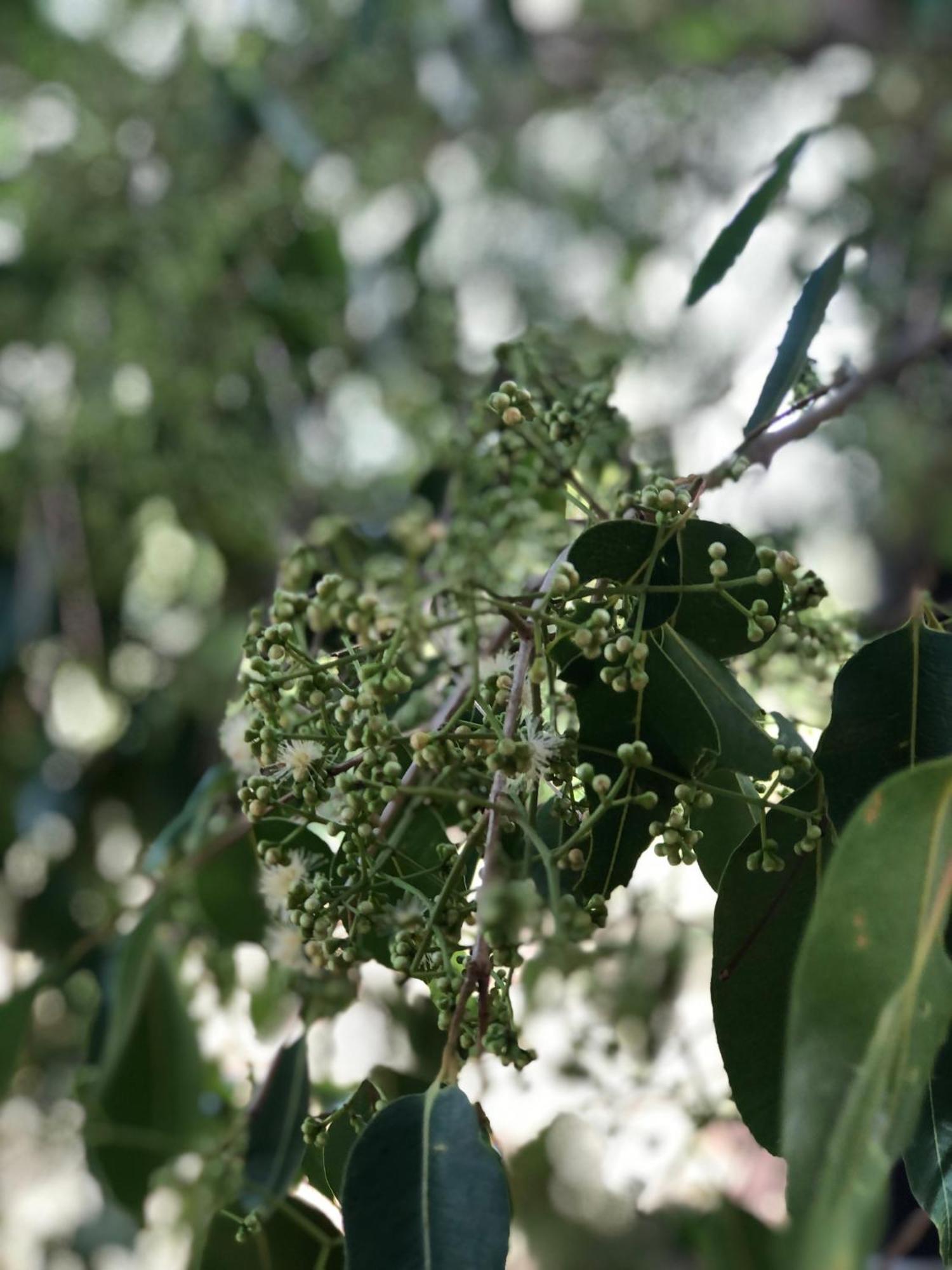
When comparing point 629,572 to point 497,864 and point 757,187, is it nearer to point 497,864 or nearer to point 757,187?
point 497,864

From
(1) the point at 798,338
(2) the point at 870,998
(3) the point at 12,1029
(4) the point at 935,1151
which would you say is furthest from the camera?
(3) the point at 12,1029

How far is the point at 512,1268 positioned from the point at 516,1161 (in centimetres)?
57

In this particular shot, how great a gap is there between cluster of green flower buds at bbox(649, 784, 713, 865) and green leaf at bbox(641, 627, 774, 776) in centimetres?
2

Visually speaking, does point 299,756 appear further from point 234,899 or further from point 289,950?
point 234,899

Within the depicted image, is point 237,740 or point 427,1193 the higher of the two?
point 237,740

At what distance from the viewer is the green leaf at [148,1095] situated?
3.33ft

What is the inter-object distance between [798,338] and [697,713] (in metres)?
0.22

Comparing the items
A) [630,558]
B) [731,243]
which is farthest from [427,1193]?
[731,243]

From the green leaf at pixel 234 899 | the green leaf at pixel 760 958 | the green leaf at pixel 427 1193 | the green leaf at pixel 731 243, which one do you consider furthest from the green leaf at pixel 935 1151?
the green leaf at pixel 234 899

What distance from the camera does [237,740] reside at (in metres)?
0.59

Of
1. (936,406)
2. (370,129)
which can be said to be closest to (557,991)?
(936,406)

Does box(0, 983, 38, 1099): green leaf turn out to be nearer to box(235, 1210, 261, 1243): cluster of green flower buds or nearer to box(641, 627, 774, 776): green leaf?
box(235, 1210, 261, 1243): cluster of green flower buds

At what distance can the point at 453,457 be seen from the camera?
829 millimetres

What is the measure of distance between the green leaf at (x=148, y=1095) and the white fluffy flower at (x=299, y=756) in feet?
1.84
